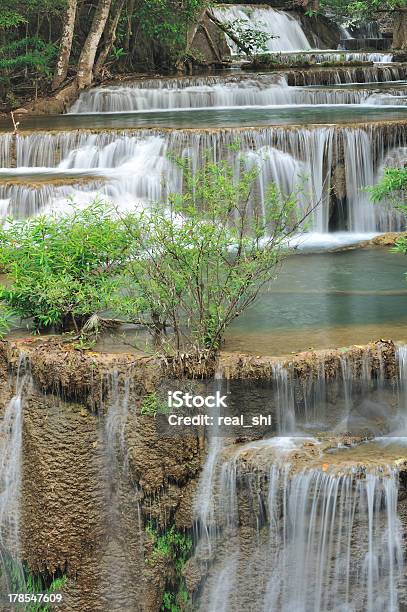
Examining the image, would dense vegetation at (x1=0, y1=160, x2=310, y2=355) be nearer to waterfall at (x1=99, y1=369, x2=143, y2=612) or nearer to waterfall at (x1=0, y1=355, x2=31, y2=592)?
waterfall at (x1=99, y1=369, x2=143, y2=612)

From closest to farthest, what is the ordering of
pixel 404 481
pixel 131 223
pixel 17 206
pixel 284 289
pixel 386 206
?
pixel 404 481, pixel 131 223, pixel 284 289, pixel 17 206, pixel 386 206

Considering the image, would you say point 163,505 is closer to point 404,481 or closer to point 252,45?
point 404,481

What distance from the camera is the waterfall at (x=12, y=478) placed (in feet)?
26.0

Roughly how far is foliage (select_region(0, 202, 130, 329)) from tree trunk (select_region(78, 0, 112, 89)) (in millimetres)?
12753

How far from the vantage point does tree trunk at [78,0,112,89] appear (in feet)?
68.2

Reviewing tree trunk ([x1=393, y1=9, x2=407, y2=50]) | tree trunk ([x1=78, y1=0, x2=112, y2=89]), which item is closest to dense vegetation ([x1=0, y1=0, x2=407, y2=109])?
tree trunk ([x1=78, y1=0, x2=112, y2=89])

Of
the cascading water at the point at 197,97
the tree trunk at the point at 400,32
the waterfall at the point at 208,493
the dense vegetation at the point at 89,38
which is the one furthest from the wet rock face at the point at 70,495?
the tree trunk at the point at 400,32

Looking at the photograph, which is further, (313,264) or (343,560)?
(313,264)

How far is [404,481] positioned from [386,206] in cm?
732

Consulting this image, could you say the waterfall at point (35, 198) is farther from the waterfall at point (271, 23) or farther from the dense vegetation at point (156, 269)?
the waterfall at point (271, 23)

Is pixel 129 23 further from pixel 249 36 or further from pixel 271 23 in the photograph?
pixel 271 23

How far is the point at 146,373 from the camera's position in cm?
768

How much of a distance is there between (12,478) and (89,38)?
14.7m

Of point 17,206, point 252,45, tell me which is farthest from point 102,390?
point 252,45
